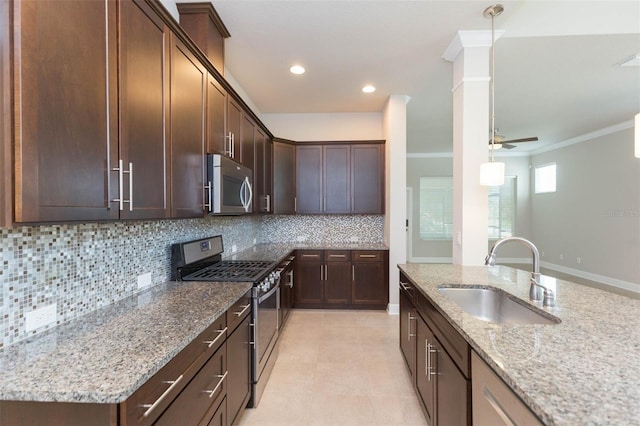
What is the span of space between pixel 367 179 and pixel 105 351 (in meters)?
3.67

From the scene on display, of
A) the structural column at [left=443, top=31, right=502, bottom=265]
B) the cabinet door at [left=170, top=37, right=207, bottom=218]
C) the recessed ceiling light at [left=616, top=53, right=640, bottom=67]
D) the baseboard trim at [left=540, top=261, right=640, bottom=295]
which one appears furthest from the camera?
the baseboard trim at [left=540, top=261, right=640, bottom=295]

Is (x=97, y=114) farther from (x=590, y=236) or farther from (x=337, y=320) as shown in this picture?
(x=590, y=236)

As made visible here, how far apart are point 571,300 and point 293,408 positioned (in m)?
1.91

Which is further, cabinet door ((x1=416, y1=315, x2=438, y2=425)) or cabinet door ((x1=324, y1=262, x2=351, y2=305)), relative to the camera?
cabinet door ((x1=324, y1=262, x2=351, y2=305))

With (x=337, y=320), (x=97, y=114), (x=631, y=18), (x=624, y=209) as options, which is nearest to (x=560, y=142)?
(x=624, y=209)

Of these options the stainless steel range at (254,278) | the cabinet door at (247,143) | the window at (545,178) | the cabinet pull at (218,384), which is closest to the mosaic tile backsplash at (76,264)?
the stainless steel range at (254,278)

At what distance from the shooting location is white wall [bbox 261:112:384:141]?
448 cm

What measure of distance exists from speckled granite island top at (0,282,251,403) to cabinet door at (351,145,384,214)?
2.97 m

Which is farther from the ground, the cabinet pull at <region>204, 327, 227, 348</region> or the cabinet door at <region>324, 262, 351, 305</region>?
the cabinet pull at <region>204, 327, 227, 348</region>

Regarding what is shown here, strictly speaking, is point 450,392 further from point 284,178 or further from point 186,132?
point 284,178

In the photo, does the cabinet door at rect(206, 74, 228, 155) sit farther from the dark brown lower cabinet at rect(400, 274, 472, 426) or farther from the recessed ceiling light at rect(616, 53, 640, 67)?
the recessed ceiling light at rect(616, 53, 640, 67)

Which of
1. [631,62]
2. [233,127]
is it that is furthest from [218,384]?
[631,62]

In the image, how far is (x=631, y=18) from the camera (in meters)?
2.31

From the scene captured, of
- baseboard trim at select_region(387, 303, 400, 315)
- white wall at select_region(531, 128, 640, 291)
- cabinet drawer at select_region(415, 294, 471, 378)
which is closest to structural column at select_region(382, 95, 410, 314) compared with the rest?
baseboard trim at select_region(387, 303, 400, 315)
